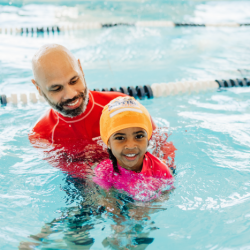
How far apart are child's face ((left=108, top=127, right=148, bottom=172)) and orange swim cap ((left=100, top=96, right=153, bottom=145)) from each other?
0.12ft

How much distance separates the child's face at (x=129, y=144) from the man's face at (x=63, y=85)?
456mm

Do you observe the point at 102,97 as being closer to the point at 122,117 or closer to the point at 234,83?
the point at 122,117

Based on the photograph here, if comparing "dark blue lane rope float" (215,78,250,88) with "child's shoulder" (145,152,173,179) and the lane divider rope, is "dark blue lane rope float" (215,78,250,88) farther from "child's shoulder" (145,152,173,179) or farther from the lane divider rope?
the lane divider rope

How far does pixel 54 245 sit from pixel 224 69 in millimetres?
4863

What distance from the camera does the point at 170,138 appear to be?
353cm

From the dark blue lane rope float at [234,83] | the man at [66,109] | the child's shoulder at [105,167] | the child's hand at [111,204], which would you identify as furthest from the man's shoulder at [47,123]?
the dark blue lane rope float at [234,83]

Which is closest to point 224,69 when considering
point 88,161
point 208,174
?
point 208,174

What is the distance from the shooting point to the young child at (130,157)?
2143mm

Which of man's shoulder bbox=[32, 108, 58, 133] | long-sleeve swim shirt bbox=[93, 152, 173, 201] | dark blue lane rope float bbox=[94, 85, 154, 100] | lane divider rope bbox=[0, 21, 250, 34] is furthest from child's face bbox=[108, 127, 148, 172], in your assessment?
lane divider rope bbox=[0, 21, 250, 34]

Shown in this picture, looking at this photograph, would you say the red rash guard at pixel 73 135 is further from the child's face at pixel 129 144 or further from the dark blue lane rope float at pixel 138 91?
the dark blue lane rope float at pixel 138 91

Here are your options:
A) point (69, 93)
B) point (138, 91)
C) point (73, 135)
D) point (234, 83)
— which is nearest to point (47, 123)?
point (73, 135)

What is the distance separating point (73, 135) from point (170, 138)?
4.19 feet

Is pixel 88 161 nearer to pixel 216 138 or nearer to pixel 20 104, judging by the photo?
pixel 216 138

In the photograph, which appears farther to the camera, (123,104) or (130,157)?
(123,104)
